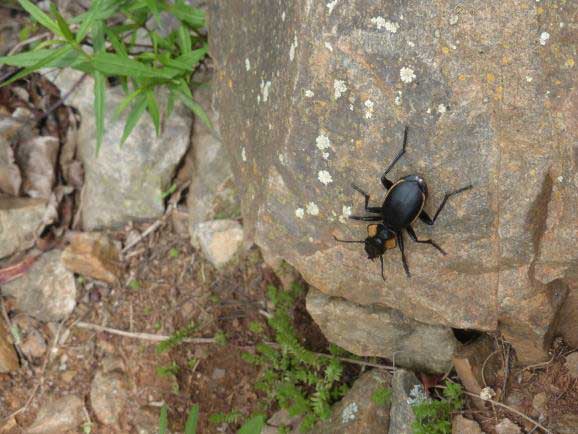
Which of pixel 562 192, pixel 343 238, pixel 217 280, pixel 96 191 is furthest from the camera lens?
pixel 96 191

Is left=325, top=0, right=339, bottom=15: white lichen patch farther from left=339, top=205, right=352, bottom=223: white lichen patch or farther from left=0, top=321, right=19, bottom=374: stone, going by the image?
left=0, top=321, right=19, bottom=374: stone

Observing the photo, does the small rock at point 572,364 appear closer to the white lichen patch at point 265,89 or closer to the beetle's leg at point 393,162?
the beetle's leg at point 393,162

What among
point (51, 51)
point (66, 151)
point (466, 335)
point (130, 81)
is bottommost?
point (66, 151)

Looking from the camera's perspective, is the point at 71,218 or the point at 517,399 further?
the point at 71,218

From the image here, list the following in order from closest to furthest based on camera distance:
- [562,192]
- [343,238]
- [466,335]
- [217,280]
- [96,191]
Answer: [562,192] → [343,238] → [466,335] → [217,280] → [96,191]

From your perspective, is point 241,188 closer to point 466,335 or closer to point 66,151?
point 466,335

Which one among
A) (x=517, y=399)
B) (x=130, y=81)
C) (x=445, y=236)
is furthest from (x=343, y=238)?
(x=130, y=81)

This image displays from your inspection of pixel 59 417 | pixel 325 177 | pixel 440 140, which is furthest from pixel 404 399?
pixel 59 417

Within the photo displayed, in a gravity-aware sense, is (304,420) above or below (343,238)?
below
